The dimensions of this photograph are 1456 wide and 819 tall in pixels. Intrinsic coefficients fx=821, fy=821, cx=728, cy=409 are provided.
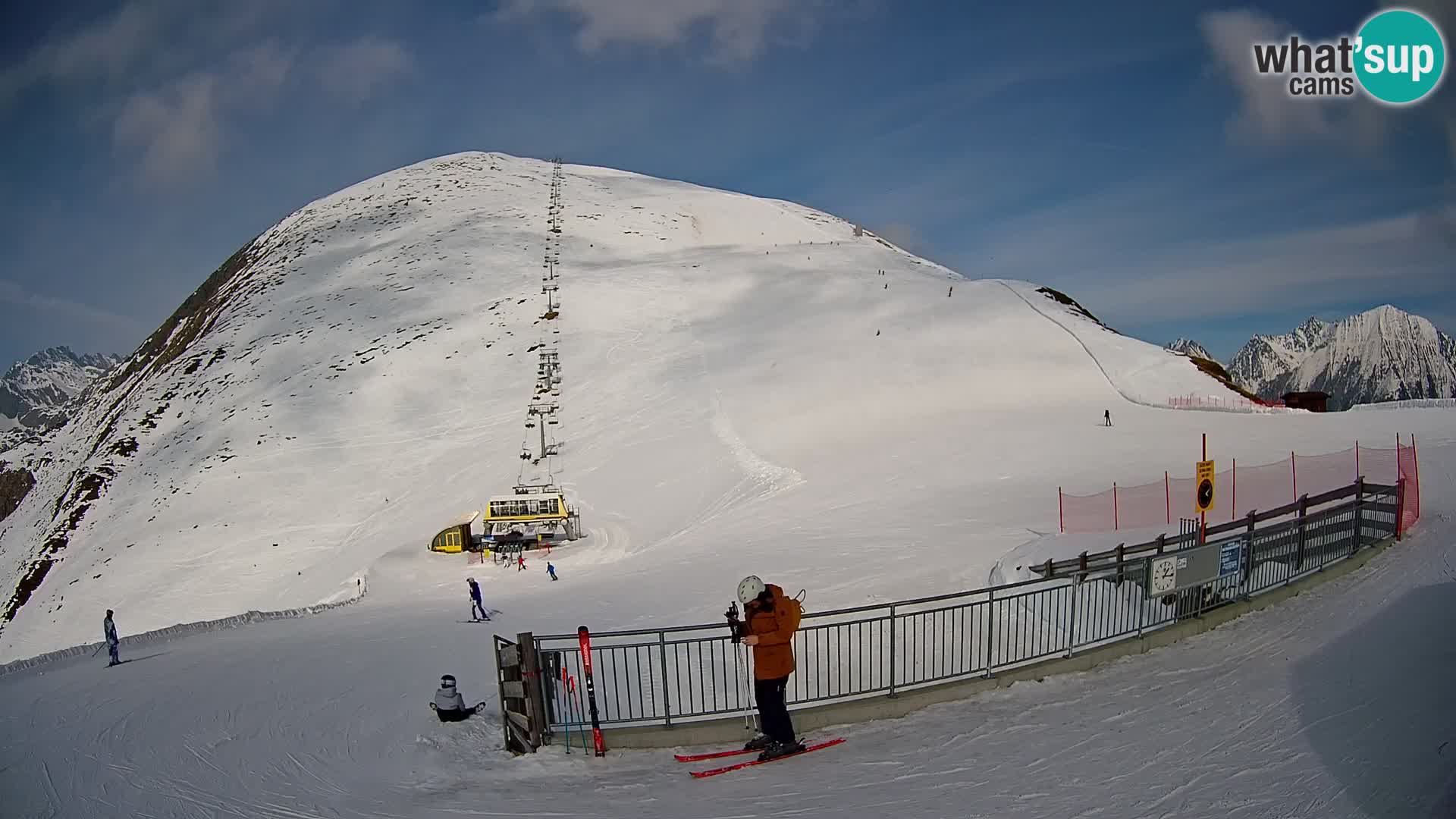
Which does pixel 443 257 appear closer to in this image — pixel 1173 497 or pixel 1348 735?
pixel 1173 497

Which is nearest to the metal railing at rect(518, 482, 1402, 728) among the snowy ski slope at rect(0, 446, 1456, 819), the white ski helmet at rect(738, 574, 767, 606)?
the snowy ski slope at rect(0, 446, 1456, 819)

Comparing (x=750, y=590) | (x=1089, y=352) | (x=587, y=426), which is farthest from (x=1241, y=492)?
(x=587, y=426)

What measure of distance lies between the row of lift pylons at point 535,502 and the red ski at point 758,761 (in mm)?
25243

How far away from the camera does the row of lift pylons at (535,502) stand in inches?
1319

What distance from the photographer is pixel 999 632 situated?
31.5 feet

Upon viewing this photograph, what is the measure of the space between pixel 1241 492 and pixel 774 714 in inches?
739

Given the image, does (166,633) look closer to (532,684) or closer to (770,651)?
(532,684)

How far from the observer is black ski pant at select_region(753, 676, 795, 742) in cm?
807

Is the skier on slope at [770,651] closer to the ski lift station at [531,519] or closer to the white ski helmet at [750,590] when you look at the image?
the white ski helmet at [750,590]

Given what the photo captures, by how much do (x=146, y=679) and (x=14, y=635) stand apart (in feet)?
93.7

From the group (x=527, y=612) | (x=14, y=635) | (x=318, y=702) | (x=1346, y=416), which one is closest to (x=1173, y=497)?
(x=527, y=612)

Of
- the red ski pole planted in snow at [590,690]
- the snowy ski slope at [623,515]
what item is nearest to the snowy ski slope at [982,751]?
the snowy ski slope at [623,515]

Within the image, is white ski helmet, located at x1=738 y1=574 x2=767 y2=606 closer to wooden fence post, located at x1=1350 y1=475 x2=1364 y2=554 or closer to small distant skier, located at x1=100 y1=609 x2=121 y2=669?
wooden fence post, located at x1=1350 y1=475 x2=1364 y2=554

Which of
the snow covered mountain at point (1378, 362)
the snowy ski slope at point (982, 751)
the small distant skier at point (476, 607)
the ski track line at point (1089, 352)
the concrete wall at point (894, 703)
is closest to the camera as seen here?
the snowy ski slope at point (982, 751)
